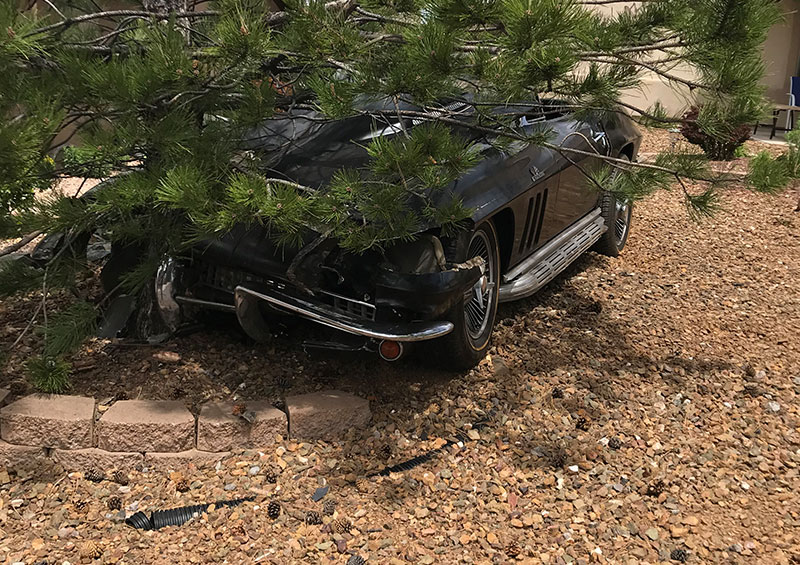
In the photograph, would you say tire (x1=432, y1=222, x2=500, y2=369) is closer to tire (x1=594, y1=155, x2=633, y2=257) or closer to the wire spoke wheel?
the wire spoke wheel

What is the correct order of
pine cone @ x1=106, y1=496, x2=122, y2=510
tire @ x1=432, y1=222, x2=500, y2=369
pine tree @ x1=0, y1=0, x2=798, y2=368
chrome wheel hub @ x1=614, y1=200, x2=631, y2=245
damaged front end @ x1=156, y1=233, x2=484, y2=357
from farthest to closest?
chrome wheel hub @ x1=614, y1=200, x2=631, y2=245 < tire @ x1=432, y1=222, x2=500, y2=369 < damaged front end @ x1=156, y1=233, x2=484, y2=357 < pine cone @ x1=106, y1=496, x2=122, y2=510 < pine tree @ x1=0, y1=0, x2=798, y2=368

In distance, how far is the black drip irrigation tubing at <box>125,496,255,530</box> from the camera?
105 inches

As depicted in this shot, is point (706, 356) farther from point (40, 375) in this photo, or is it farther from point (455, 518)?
point (40, 375)

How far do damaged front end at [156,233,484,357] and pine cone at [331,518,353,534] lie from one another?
712 millimetres

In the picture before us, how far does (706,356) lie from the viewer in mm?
3879

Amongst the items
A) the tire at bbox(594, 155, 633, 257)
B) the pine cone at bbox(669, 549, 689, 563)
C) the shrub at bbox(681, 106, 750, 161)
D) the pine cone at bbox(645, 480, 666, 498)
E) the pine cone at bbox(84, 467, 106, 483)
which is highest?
the shrub at bbox(681, 106, 750, 161)

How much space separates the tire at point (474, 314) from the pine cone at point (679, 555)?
1285 mm

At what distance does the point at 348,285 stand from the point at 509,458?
1.00m

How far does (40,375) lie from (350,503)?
1376mm

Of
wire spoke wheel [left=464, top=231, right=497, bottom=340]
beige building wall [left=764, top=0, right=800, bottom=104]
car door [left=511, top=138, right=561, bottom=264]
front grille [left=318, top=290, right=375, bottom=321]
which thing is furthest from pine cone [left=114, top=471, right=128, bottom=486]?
beige building wall [left=764, top=0, right=800, bottom=104]

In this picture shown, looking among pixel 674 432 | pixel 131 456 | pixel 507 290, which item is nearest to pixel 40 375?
pixel 131 456

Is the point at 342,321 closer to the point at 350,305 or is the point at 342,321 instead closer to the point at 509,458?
the point at 350,305

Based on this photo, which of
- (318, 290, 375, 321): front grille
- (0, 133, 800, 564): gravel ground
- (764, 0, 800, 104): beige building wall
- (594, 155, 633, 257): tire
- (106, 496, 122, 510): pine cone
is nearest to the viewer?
(0, 133, 800, 564): gravel ground

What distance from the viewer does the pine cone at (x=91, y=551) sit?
8.25 ft
